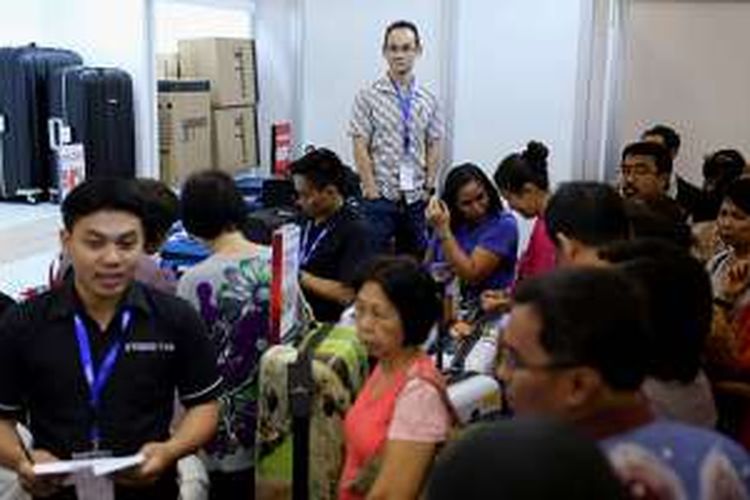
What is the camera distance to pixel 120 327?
6.36 feet

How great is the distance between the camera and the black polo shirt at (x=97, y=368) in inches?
74.2

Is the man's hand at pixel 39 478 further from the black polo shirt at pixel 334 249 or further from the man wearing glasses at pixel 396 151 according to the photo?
the man wearing glasses at pixel 396 151

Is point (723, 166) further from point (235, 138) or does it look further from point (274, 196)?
point (235, 138)

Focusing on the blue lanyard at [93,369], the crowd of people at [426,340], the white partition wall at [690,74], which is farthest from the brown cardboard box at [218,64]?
the blue lanyard at [93,369]

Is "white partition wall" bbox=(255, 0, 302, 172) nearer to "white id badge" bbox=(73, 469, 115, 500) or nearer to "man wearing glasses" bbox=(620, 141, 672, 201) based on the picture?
"man wearing glasses" bbox=(620, 141, 672, 201)

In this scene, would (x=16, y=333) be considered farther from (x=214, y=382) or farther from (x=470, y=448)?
(x=470, y=448)

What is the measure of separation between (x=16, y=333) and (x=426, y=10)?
489cm

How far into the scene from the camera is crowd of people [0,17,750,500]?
45.3 inches

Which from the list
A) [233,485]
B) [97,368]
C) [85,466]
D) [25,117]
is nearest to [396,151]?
[25,117]

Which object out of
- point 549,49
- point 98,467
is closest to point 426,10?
point 549,49

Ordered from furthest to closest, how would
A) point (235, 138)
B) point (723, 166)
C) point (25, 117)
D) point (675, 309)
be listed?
1. point (235, 138)
2. point (25, 117)
3. point (723, 166)
4. point (675, 309)

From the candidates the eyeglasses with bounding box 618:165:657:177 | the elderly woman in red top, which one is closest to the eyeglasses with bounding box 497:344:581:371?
the elderly woman in red top

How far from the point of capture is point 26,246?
4562 millimetres

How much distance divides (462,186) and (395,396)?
1.63 m
